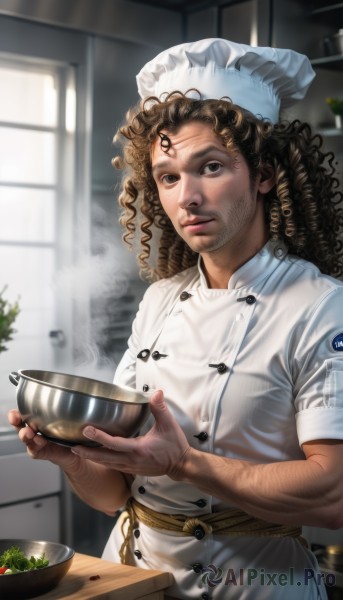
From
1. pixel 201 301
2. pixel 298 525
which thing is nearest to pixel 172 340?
pixel 201 301

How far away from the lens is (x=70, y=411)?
4.74ft

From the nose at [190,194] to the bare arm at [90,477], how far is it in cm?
54

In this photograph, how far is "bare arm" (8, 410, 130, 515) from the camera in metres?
1.66

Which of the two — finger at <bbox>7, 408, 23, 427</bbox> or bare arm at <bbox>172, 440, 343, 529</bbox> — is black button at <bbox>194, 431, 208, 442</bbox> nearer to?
bare arm at <bbox>172, 440, 343, 529</bbox>

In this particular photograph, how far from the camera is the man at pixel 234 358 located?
1.51 meters

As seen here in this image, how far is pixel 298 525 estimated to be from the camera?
5.20ft

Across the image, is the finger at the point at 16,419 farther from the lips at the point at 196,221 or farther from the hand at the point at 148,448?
the lips at the point at 196,221

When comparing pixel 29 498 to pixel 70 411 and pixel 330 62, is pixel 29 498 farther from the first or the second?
pixel 330 62

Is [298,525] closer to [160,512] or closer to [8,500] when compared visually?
[160,512]

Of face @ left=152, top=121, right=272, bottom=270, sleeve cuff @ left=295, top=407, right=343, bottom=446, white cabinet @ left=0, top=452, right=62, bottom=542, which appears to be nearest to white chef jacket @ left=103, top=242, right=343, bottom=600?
sleeve cuff @ left=295, top=407, right=343, bottom=446

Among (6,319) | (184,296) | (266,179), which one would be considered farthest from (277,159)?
(6,319)

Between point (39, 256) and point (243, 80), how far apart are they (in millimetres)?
1470

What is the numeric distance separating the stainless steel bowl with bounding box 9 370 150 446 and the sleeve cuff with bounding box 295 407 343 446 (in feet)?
0.98

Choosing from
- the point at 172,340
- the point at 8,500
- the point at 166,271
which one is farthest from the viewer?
the point at 8,500
